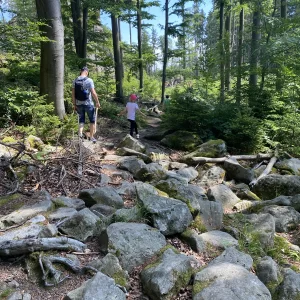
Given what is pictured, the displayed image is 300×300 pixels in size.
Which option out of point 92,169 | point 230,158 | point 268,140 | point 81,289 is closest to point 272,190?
point 230,158

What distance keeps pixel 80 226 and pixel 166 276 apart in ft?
4.47

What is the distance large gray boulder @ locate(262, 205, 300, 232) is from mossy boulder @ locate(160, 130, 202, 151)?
4784 mm

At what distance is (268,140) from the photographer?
10.0m

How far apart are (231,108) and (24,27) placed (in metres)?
7.58

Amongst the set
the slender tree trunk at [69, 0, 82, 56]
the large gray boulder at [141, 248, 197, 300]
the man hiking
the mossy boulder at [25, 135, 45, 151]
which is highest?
the slender tree trunk at [69, 0, 82, 56]

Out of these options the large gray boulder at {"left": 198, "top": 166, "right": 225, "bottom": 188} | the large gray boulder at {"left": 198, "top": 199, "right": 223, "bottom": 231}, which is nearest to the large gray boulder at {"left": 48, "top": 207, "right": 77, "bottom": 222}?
the large gray boulder at {"left": 198, "top": 199, "right": 223, "bottom": 231}

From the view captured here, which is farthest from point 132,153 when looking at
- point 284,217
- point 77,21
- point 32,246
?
point 77,21

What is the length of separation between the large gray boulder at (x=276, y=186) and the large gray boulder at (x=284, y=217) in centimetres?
140

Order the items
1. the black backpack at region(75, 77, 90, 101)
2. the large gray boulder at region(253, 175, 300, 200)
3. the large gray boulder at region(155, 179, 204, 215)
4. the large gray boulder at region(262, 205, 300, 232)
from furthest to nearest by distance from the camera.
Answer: the black backpack at region(75, 77, 90, 101), the large gray boulder at region(253, 175, 300, 200), the large gray boulder at region(262, 205, 300, 232), the large gray boulder at region(155, 179, 204, 215)

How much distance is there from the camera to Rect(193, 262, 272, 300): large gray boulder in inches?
104

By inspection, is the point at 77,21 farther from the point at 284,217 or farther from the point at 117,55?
the point at 284,217

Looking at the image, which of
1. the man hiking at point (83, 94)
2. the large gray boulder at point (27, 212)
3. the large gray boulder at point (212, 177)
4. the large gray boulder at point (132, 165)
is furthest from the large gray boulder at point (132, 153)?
the large gray boulder at point (27, 212)

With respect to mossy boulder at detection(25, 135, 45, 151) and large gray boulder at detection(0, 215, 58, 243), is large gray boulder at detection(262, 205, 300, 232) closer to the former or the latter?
large gray boulder at detection(0, 215, 58, 243)

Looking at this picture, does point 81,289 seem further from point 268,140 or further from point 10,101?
point 268,140
